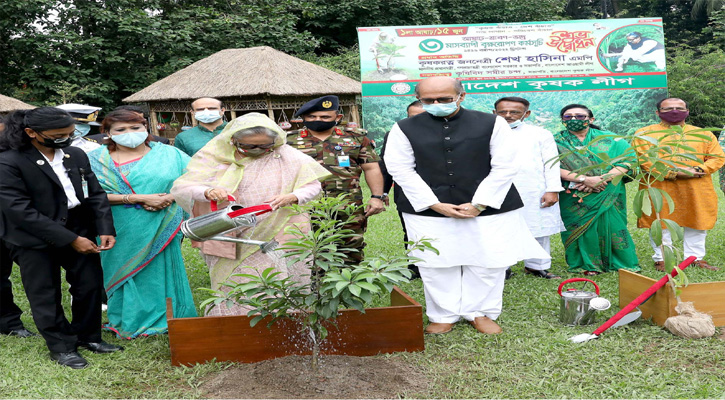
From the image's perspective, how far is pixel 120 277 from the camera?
4.53 metres

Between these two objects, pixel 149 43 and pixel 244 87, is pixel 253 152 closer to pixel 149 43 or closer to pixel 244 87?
pixel 244 87

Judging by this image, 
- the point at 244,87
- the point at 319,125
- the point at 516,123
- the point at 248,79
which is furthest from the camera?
the point at 248,79

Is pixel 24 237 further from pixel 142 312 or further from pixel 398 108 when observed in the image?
pixel 398 108

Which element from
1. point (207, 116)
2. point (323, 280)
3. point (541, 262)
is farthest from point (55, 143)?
point (541, 262)

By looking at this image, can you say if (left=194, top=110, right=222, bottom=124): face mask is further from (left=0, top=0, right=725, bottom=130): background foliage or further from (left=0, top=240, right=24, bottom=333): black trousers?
(left=0, top=0, right=725, bottom=130): background foliage

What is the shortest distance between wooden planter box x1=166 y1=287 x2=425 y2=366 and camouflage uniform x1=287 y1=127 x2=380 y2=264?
1.15 meters

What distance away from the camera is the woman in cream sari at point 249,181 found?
3.88 meters

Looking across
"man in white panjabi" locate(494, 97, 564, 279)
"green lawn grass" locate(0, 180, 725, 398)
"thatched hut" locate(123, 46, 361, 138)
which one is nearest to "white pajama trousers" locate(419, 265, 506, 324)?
"green lawn grass" locate(0, 180, 725, 398)

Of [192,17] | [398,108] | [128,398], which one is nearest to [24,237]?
[128,398]

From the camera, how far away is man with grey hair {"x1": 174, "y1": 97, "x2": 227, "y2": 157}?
5891 mm

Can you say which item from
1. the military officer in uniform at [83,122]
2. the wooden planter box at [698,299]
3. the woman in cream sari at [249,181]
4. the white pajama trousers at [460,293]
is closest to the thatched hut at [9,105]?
the military officer in uniform at [83,122]

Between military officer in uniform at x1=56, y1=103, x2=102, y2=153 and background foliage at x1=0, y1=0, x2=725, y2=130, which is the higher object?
background foliage at x1=0, y1=0, x2=725, y2=130

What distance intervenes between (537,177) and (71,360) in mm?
4049

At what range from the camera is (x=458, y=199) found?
13.8ft
